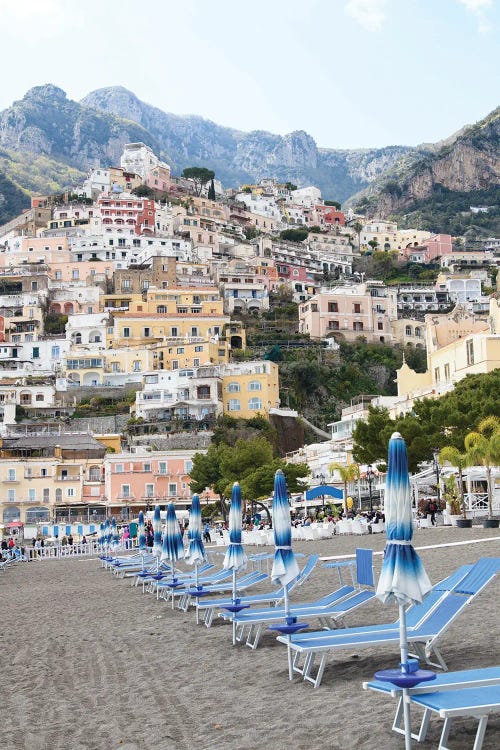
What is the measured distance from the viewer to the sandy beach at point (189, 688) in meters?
6.93

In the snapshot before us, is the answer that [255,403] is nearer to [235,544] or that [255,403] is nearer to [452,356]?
[452,356]

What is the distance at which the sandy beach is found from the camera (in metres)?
6.93

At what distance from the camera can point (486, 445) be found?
95.0ft

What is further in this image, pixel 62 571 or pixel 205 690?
pixel 62 571

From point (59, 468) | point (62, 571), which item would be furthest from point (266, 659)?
point (59, 468)

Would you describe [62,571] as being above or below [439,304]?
below

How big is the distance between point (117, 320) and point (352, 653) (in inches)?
2954

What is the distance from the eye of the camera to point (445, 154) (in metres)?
170

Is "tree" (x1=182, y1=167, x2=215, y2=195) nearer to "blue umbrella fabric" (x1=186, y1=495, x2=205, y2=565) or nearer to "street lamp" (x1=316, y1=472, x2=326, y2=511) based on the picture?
"street lamp" (x1=316, y1=472, x2=326, y2=511)

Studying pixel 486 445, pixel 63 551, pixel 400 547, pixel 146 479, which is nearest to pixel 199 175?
pixel 146 479

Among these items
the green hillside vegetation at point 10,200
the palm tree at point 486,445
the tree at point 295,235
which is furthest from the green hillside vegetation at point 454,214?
the palm tree at point 486,445

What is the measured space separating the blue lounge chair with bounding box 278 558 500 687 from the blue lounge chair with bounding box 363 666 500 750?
1.45 meters

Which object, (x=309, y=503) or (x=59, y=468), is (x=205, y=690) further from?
(x=59, y=468)

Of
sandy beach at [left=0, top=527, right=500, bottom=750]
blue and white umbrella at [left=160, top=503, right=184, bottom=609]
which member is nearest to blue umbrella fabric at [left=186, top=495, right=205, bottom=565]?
sandy beach at [left=0, top=527, right=500, bottom=750]
